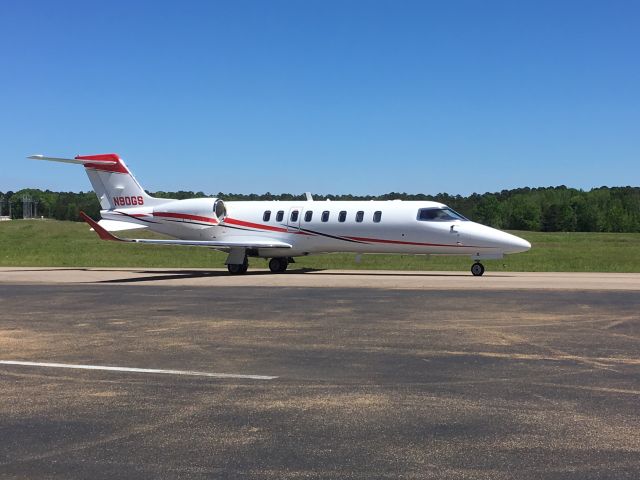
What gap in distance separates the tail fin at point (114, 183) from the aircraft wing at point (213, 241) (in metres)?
3.36

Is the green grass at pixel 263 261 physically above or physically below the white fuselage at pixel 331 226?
below

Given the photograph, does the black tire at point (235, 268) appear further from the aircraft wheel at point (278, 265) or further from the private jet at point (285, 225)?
the aircraft wheel at point (278, 265)

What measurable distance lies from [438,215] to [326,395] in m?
19.4

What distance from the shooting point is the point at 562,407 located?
6.81 metres

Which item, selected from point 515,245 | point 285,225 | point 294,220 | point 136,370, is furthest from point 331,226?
point 136,370

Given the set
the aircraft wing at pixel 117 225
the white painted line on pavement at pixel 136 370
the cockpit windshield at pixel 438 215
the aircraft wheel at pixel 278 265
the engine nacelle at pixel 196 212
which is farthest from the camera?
the aircraft wing at pixel 117 225

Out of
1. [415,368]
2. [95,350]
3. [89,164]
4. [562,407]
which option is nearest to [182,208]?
[89,164]

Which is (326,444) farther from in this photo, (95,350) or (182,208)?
(182,208)

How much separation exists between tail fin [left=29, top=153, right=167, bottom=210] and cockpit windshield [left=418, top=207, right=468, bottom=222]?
11677mm

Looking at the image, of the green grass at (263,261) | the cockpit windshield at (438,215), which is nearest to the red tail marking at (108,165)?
the green grass at (263,261)

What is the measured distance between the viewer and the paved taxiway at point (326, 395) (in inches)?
211

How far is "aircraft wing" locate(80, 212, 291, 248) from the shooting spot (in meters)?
27.0

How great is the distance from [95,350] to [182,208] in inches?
809

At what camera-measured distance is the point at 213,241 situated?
29.6 m
